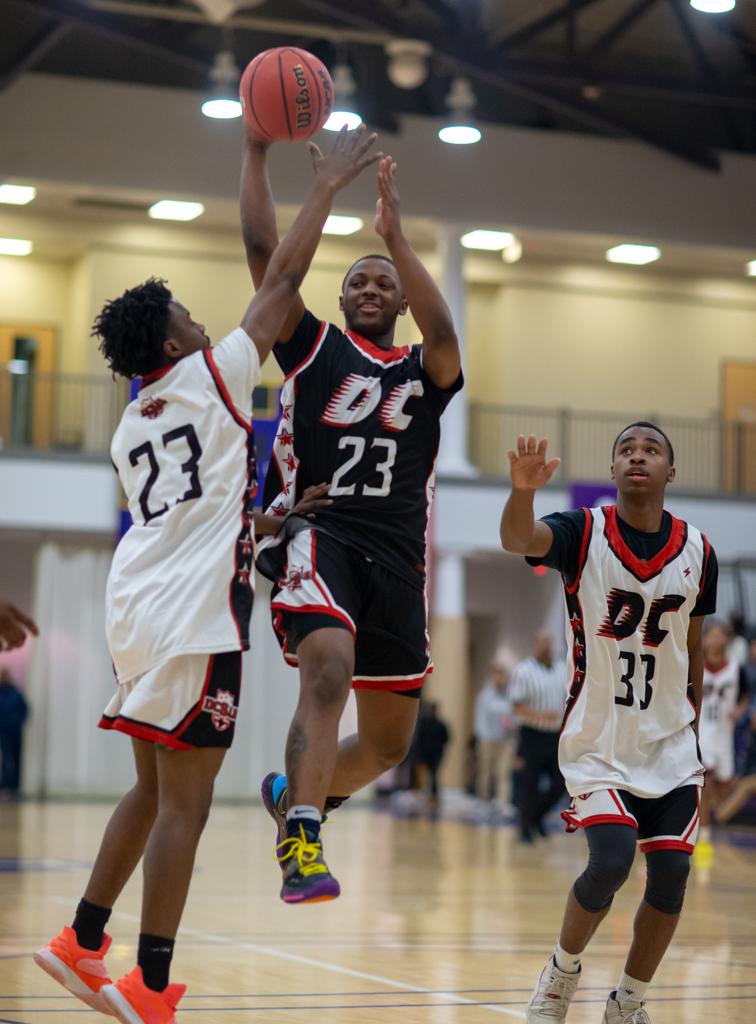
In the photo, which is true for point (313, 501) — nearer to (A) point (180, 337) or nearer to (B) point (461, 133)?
(A) point (180, 337)

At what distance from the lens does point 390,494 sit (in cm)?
516

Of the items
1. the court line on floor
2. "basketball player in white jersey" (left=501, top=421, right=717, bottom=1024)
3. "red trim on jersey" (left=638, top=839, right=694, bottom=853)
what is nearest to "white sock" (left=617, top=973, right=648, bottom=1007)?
"basketball player in white jersey" (left=501, top=421, right=717, bottom=1024)

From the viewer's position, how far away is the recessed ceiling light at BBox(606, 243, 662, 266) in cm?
2538

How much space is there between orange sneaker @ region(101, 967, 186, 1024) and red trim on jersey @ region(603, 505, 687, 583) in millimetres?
1966

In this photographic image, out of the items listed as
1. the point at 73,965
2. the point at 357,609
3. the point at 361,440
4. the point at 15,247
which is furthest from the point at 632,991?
the point at 15,247

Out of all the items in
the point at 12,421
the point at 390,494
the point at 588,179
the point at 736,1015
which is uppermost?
the point at 588,179

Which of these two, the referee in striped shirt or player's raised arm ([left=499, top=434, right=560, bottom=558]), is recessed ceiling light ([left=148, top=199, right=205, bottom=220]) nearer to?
the referee in striped shirt

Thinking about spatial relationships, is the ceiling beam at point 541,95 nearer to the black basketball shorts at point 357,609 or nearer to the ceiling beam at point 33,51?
the ceiling beam at point 33,51

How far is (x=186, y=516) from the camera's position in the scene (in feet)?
14.5

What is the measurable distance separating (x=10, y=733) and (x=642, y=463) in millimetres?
17871

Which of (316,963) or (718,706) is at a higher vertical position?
(718,706)

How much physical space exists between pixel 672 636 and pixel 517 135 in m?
19.7

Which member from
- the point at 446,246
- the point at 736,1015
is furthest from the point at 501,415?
the point at 736,1015

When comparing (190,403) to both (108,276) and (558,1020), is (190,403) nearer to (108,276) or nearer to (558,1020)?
(558,1020)
